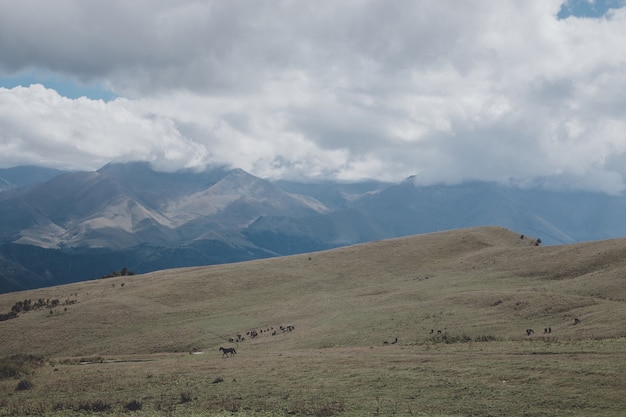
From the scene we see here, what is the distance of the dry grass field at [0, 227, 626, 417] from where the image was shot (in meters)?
32.6

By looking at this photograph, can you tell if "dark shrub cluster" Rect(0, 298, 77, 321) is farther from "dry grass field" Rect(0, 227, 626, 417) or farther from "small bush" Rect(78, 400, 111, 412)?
"small bush" Rect(78, 400, 111, 412)

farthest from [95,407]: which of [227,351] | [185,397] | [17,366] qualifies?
[227,351]

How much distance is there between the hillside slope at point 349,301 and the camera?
57.7 metres

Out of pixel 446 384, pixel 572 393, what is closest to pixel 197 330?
pixel 446 384

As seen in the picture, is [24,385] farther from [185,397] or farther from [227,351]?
[227,351]

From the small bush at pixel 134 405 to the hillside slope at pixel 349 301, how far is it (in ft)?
78.3

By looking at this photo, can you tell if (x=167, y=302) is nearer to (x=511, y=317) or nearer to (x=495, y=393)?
(x=511, y=317)

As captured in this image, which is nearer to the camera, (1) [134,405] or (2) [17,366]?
(1) [134,405]

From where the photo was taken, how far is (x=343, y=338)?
57656 mm

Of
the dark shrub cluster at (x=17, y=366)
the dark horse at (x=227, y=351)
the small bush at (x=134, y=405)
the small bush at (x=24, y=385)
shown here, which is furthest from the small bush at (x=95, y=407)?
the dark horse at (x=227, y=351)

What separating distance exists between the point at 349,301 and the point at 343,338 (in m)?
22.9

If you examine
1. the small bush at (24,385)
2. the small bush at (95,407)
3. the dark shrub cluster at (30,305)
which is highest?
the dark shrub cluster at (30,305)

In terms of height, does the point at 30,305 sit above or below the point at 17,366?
above

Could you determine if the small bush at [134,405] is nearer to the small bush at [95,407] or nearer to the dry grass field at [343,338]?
the dry grass field at [343,338]
